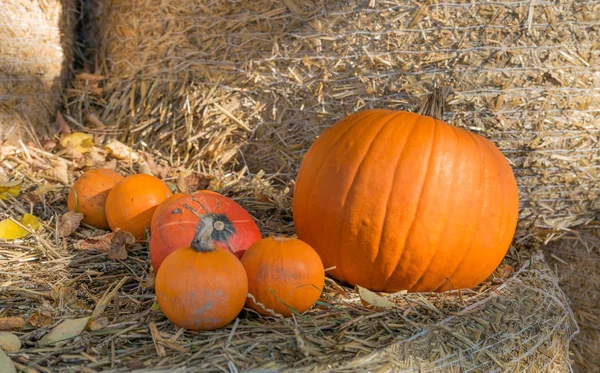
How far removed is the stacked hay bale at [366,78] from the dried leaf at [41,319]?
1.45 meters

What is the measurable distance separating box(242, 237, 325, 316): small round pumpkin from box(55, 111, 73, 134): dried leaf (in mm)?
1911

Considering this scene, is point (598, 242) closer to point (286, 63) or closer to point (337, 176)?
point (337, 176)

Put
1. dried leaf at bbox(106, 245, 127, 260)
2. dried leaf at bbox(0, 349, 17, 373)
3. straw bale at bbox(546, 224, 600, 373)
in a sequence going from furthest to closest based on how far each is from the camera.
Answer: straw bale at bbox(546, 224, 600, 373) < dried leaf at bbox(106, 245, 127, 260) < dried leaf at bbox(0, 349, 17, 373)

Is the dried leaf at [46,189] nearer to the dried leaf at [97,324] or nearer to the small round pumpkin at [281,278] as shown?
the dried leaf at [97,324]

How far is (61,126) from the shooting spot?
11.0 ft

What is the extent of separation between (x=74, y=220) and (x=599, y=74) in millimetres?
2314

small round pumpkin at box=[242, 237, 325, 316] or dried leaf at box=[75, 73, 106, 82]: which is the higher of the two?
dried leaf at box=[75, 73, 106, 82]

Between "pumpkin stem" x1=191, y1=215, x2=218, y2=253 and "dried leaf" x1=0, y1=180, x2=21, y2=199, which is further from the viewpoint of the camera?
"dried leaf" x1=0, y1=180, x2=21, y2=199

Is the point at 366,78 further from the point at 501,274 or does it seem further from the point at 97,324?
the point at 97,324

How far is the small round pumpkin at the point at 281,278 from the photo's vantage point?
71.5 inches

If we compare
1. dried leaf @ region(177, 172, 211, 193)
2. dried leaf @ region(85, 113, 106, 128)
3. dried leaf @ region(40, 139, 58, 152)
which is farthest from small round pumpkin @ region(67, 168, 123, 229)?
dried leaf @ region(85, 113, 106, 128)

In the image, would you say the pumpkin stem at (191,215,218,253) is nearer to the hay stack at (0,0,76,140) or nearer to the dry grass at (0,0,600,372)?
the dry grass at (0,0,600,372)

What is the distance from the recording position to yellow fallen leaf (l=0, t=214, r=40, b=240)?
237 cm

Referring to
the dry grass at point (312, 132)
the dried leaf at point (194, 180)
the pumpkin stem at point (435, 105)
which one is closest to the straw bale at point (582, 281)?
the dry grass at point (312, 132)
